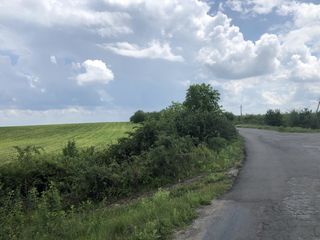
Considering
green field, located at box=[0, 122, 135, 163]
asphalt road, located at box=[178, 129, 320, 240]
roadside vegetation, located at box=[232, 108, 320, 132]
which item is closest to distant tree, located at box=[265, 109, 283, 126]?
roadside vegetation, located at box=[232, 108, 320, 132]

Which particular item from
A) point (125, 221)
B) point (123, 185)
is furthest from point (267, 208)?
point (123, 185)

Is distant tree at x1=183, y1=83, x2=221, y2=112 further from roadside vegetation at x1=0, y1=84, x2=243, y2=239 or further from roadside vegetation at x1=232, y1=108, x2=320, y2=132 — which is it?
roadside vegetation at x1=232, y1=108, x2=320, y2=132

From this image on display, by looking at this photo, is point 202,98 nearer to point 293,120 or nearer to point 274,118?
point 293,120

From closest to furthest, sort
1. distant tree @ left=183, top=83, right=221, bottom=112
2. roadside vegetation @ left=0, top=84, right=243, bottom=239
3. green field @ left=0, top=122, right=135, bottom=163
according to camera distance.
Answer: roadside vegetation @ left=0, top=84, right=243, bottom=239 < distant tree @ left=183, top=83, right=221, bottom=112 < green field @ left=0, top=122, right=135, bottom=163

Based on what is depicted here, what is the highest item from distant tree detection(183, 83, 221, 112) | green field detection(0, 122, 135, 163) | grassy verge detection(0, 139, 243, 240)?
distant tree detection(183, 83, 221, 112)

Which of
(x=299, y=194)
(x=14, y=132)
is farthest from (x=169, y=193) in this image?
(x=14, y=132)

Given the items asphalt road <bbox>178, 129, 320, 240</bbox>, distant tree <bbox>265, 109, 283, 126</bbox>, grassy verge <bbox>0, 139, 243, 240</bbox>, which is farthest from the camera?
distant tree <bbox>265, 109, 283, 126</bbox>

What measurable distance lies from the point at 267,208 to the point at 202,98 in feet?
72.7

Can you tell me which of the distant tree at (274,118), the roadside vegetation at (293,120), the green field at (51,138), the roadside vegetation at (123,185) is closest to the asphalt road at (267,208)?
the roadside vegetation at (123,185)

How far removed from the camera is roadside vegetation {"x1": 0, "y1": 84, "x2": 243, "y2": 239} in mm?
8445

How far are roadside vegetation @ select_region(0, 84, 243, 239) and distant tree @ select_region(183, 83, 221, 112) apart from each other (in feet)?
13.0

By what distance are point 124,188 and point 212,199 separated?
4.88 meters

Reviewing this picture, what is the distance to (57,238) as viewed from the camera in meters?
8.11

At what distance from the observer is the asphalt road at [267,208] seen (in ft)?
24.0
